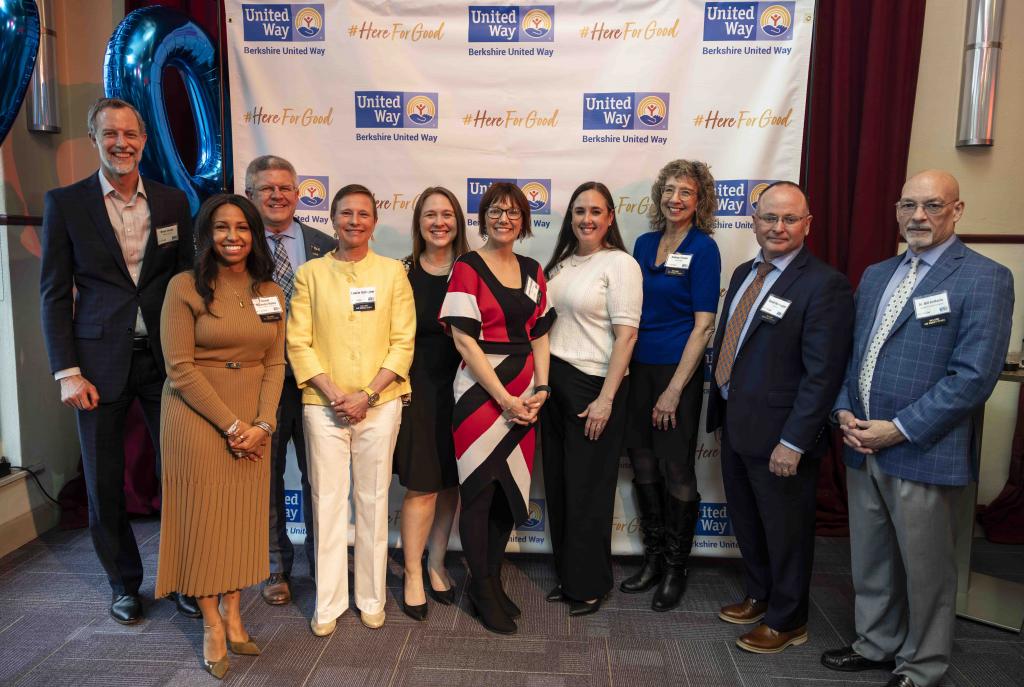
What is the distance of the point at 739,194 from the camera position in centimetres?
305

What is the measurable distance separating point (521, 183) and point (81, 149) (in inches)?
94.7

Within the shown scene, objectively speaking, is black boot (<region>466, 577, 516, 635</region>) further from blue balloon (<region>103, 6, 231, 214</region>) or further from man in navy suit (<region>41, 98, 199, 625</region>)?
blue balloon (<region>103, 6, 231, 214</region>)

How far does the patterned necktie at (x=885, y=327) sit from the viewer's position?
2.13 meters

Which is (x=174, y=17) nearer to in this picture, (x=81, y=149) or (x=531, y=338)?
(x=81, y=149)

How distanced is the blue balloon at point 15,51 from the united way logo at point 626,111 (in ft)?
7.30

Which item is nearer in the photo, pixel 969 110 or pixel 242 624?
pixel 242 624

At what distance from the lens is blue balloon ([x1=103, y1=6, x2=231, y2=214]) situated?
2.92 meters

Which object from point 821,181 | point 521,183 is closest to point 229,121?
point 521,183

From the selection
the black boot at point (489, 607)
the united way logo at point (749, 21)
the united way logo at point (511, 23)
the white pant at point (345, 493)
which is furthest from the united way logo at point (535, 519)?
the united way logo at point (749, 21)

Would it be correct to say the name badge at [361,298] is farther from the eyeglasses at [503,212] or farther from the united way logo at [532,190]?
the united way logo at [532,190]

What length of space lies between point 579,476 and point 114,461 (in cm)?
179

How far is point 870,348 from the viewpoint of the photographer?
2191 millimetres

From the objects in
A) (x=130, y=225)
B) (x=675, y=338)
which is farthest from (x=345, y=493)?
(x=675, y=338)

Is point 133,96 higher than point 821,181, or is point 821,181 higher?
point 133,96
